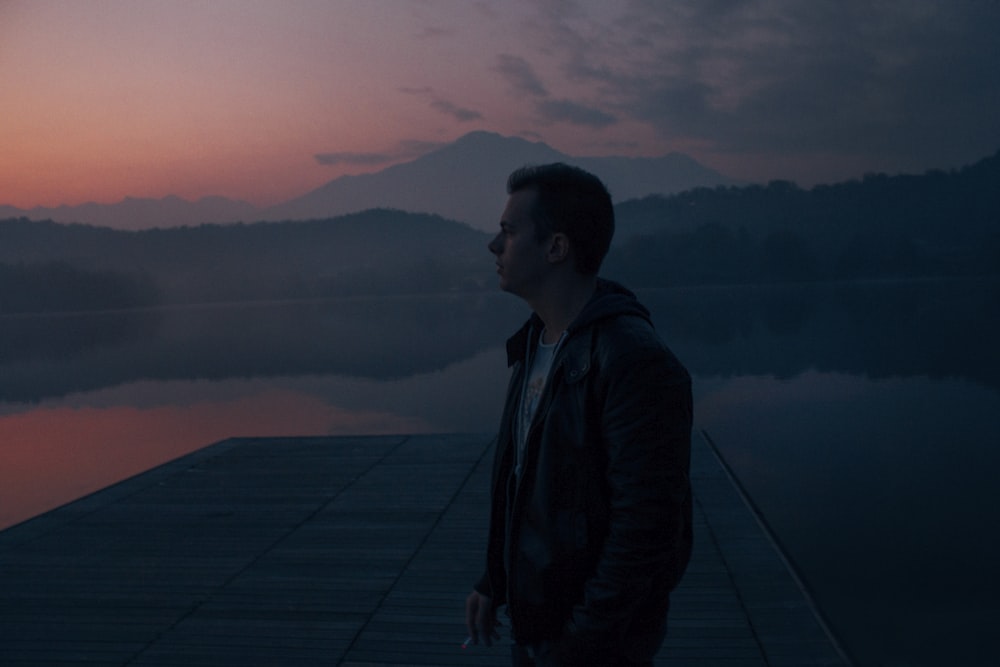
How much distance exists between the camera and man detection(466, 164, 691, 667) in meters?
1.49

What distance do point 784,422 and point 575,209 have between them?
13.7m

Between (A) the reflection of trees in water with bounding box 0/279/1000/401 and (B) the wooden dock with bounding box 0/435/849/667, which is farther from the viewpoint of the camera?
(A) the reflection of trees in water with bounding box 0/279/1000/401

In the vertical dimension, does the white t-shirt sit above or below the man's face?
below

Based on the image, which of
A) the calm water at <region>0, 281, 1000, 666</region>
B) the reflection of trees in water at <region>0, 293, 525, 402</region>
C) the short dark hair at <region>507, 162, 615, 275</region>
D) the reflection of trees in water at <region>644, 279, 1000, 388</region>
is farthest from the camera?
the reflection of trees in water at <region>0, 293, 525, 402</region>

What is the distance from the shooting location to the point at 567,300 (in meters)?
1.72

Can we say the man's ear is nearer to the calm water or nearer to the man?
the man

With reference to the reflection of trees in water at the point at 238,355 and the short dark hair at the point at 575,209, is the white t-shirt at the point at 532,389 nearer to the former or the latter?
the short dark hair at the point at 575,209

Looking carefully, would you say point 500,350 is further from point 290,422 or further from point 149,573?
point 149,573

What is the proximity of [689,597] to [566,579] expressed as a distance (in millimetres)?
2525

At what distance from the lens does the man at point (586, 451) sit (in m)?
1.49

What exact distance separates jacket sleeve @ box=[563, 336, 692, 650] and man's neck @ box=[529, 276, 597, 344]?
26 centimetres

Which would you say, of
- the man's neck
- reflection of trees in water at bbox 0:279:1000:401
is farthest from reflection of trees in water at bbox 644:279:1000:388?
the man's neck

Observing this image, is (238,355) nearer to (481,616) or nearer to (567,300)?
(481,616)

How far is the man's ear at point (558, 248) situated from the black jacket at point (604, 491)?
0.12 m
